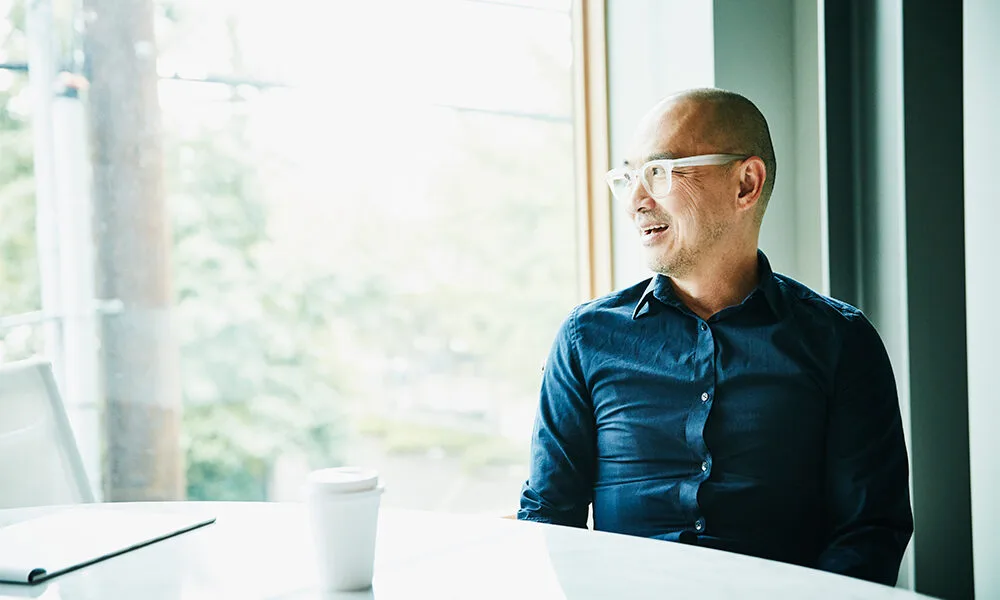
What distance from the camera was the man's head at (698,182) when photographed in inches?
62.4

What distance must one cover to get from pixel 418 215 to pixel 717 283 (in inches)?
64.0

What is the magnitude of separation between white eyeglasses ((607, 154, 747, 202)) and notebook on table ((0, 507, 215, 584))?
950 mm

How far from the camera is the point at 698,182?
159cm

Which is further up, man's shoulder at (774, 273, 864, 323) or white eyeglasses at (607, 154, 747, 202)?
white eyeglasses at (607, 154, 747, 202)

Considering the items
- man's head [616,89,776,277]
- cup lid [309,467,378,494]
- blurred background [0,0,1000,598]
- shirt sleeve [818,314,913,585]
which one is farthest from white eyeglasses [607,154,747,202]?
cup lid [309,467,378,494]

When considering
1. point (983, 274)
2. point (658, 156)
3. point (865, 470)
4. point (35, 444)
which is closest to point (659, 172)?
point (658, 156)

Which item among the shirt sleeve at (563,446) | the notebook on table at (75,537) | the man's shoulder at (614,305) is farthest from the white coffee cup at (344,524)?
the man's shoulder at (614,305)

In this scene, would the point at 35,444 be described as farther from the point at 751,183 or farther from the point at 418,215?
the point at 418,215

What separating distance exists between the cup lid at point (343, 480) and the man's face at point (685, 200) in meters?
0.86

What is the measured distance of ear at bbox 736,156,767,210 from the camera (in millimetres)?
1621

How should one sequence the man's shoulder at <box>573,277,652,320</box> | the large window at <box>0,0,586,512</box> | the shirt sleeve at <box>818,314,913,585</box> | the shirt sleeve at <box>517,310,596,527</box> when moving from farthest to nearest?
1. the large window at <box>0,0,586,512</box>
2. the man's shoulder at <box>573,277,652,320</box>
3. the shirt sleeve at <box>517,310,596,527</box>
4. the shirt sleeve at <box>818,314,913,585</box>

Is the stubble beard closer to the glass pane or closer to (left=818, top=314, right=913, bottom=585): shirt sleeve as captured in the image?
(left=818, top=314, right=913, bottom=585): shirt sleeve

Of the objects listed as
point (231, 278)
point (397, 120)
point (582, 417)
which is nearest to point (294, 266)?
point (231, 278)

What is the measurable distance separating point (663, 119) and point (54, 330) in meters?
1.82
